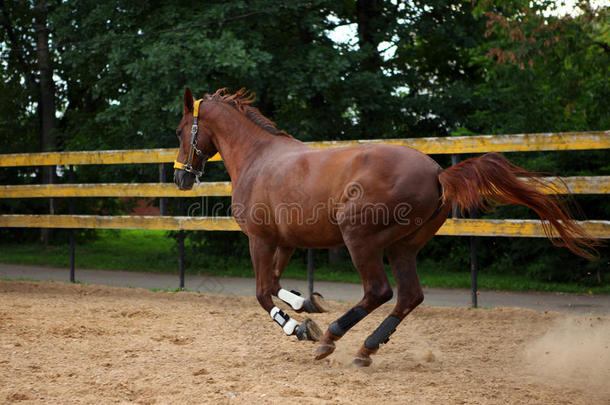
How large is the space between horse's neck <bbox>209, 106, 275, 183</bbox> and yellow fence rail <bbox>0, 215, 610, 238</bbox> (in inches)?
100

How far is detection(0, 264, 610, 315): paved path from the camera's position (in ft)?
25.2

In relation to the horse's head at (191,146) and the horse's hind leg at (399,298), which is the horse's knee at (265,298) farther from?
the horse's head at (191,146)

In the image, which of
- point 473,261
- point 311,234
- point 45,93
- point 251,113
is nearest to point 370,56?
point 473,261

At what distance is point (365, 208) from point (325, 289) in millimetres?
4885

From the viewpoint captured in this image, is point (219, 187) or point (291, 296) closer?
point (291, 296)

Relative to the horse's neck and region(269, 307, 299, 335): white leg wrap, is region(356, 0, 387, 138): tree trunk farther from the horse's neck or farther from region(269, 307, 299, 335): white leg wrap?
region(269, 307, 299, 335): white leg wrap

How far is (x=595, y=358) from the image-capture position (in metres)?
4.82

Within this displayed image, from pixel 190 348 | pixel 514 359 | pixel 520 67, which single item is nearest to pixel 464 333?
pixel 514 359

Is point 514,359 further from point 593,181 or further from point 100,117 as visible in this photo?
point 100,117

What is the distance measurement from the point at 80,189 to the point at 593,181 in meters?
7.18

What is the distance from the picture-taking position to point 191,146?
5.83 meters

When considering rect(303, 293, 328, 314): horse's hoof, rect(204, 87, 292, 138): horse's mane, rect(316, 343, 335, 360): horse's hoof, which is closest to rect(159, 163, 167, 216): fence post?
rect(204, 87, 292, 138): horse's mane

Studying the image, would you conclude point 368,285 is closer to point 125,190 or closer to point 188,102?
point 188,102

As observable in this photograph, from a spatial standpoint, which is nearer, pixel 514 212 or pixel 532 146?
pixel 532 146
